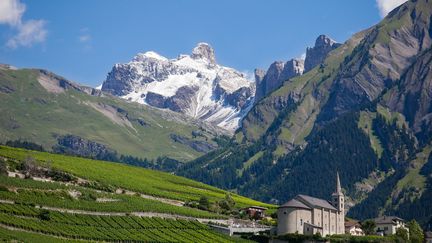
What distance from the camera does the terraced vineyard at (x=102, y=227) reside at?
13500cm

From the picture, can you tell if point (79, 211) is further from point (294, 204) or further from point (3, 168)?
point (294, 204)

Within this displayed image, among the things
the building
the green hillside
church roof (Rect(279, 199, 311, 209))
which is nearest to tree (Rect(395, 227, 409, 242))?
the building

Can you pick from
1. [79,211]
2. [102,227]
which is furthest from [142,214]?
[102,227]

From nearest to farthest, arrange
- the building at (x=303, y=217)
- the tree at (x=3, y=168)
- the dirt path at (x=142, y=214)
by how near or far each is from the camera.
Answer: the dirt path at (x=142, y=214), the tree at (x=3, y=168), the building at (x=303, y=217)

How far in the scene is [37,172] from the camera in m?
184

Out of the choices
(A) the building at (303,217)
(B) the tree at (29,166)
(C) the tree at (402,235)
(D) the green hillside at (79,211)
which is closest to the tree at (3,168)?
(D) the green hillside at (79,211)

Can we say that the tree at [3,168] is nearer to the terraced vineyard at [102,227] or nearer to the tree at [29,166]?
the tree at [29,166]

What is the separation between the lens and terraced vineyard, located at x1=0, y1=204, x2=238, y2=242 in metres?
135

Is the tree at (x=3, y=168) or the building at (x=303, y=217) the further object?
the building at (x=303, y=217)

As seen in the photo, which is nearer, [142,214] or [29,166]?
[142,214]

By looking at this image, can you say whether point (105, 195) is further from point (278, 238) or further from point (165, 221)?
point (278, 238)

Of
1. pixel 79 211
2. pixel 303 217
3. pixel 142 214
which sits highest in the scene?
pixel 303 217

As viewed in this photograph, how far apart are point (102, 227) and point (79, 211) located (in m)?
8.97

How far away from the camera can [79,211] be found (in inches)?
6147
